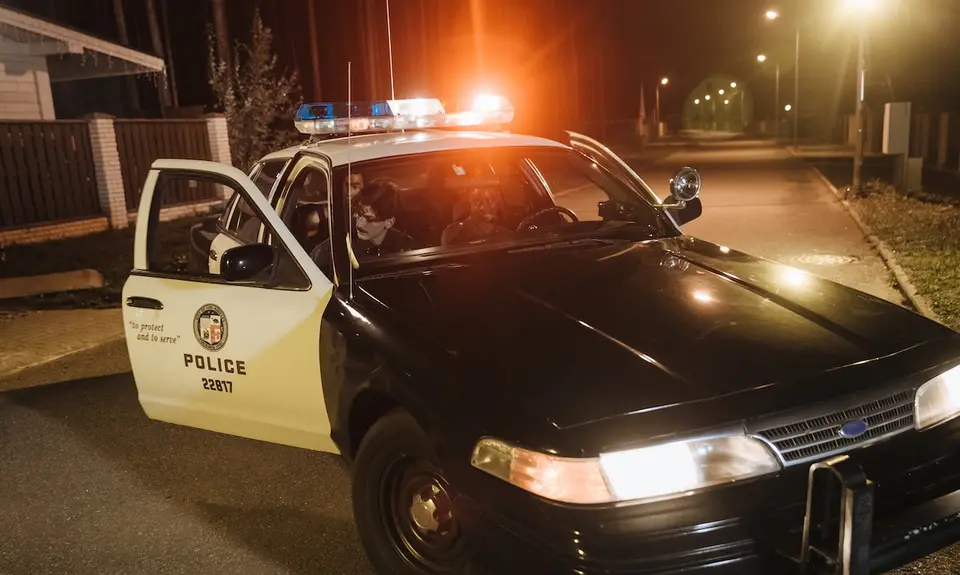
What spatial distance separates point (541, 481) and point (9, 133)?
46.3ft

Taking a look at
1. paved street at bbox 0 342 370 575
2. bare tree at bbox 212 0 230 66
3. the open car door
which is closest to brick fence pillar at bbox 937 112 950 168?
bare tree at bbox 212 0 230 66

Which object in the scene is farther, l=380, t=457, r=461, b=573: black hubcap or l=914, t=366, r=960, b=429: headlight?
l=380, t=457, r=461, b=573: black hubcap

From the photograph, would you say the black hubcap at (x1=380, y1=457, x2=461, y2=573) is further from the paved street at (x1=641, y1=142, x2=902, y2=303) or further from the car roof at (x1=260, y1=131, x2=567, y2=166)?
the paved street at (x1=641, y1=142, x2=902, y2=303)

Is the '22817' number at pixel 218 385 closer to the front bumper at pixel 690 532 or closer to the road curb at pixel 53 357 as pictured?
the front bumper at pixel 690 532

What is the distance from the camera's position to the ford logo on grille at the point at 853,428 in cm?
246

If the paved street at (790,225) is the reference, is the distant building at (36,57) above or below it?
above

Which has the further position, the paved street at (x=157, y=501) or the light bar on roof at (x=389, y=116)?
the light bar on roof at (x=389, y=116)

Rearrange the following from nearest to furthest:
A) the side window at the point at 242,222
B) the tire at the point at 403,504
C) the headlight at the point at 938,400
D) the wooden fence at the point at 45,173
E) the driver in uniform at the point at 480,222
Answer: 1. the headlight at the point at 938,400
2. the tire at the point at 403,504
3. the driver in uniform at the point at 480,222
4. the side window at the point at 242,222
5. the wooden fence at the point at 45,173

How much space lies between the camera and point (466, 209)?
4500 mm

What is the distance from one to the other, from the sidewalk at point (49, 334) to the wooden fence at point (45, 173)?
18.5 feet

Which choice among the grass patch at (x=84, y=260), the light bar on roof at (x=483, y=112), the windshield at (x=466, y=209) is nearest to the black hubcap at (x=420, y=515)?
the windshield at (x=466, y=209)

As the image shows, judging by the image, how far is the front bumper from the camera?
2246mm

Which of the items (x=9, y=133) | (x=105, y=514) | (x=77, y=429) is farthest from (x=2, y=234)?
(x=105, y=514)

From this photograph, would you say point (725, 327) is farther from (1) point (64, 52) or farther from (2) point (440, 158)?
(1) point (64, 52)
